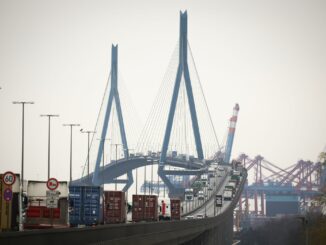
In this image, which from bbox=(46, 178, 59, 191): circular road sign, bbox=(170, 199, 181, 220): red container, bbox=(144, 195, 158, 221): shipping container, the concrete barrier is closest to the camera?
the concrete barrier

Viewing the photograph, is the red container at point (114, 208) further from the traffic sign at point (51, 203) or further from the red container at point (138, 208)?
the traffic sign at point (51, 203)

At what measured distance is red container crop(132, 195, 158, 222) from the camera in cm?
7356

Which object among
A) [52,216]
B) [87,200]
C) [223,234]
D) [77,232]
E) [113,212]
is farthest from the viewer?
[223,234]

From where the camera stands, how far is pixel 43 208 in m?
48.9

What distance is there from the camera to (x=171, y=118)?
184250 millimetres

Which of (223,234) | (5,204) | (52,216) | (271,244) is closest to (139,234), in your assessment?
(52,216)

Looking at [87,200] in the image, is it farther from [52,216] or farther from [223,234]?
[223,234]

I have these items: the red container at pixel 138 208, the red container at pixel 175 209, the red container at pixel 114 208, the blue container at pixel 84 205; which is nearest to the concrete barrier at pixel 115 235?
the red container at pixel 175 209

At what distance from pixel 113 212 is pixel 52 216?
16382 mm

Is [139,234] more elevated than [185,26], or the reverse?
[185,26]

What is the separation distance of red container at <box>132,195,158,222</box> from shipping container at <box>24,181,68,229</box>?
72.6 feet

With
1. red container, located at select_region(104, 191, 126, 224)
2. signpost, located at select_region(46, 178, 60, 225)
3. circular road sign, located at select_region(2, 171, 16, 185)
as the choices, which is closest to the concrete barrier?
circular road sign, located at select_region(2, 171, 16, 185)

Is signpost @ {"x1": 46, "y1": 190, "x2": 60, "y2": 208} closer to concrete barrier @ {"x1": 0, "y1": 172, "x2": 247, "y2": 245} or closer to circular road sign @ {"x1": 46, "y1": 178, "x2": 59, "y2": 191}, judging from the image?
circular road sign @ {"x1": 46, "y1": 178, "x2": 59, "y2": 191}

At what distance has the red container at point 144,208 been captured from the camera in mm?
73562
